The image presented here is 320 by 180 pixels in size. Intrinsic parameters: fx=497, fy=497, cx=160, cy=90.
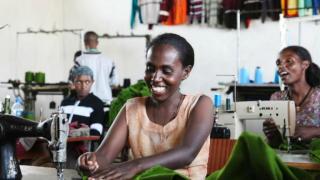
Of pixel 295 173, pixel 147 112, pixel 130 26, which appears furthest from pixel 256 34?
pixel 295 173

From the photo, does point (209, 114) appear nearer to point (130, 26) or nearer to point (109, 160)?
point (109, 160)

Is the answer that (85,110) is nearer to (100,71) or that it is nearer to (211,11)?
(100,71)

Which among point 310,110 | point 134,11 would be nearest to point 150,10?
point 134,11

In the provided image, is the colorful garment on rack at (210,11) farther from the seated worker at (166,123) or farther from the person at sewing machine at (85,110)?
the seated worker at (166,123)

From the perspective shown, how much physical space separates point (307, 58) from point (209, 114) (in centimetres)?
214

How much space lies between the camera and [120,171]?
1319 millimetres

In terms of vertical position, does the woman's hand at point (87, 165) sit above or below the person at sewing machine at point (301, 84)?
below

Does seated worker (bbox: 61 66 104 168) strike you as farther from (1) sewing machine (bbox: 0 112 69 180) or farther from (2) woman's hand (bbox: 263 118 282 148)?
(1) sewing machine (bbox: 0 112 69 180)

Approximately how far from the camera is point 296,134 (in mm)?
2902

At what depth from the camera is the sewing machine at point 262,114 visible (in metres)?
3.04

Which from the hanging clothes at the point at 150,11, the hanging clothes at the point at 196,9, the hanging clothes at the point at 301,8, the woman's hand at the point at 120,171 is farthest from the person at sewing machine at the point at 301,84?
the hanging clothes at the point at 150,11

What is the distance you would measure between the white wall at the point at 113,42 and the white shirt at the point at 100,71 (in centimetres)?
124

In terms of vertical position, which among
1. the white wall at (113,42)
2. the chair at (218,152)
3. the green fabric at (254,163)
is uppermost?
the white wall at (113,42)

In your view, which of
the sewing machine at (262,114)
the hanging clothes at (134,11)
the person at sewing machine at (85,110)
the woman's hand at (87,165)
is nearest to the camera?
the woman's hand at (87,165)
